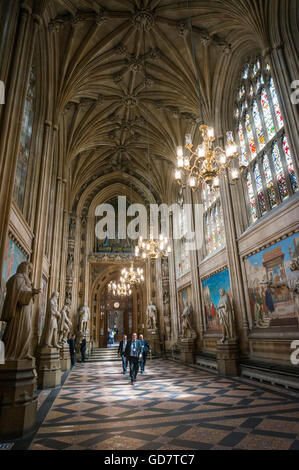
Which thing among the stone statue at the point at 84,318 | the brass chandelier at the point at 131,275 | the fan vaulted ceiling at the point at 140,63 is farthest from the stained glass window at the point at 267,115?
the stone statue at the point at 84,318

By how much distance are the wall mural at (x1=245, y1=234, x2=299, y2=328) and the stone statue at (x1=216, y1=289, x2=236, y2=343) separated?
747 mm

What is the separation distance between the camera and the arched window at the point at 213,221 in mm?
12749

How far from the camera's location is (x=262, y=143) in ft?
31.8

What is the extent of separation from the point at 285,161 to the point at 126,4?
324 inches

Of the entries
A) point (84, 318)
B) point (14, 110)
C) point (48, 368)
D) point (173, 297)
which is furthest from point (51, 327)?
point (173, 297)

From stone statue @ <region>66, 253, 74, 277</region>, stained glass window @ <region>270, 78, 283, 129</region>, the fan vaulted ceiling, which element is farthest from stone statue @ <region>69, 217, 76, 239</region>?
stained glass window @ <region>270, 78, 283, 129</region>

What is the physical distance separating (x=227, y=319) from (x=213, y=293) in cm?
270

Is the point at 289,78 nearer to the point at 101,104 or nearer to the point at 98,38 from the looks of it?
the point at 98,38

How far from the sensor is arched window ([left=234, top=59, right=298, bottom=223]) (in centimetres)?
853

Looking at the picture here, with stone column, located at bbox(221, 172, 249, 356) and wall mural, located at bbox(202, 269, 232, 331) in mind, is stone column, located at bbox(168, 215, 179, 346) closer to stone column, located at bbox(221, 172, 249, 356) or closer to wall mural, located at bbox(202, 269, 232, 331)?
wall mural, located at bbox(202, 269, 232, 331)

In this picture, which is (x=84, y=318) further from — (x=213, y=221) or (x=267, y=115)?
(x=267, y=115)

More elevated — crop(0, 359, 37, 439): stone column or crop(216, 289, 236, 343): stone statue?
crop(216, 289, 236, 343): stone statue

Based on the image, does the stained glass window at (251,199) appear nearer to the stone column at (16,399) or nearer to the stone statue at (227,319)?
the stone statue at (227,319)

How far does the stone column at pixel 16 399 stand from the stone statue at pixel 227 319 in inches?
271
